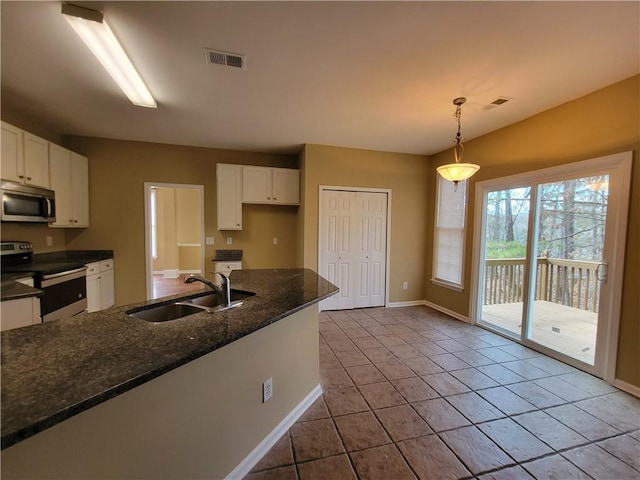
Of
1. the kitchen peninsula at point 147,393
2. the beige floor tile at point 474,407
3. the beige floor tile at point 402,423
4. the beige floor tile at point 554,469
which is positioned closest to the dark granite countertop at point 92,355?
the kitchen peninsula at point 147,393

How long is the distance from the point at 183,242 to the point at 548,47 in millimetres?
8183

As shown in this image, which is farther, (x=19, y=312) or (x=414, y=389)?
(x=414, y=389)

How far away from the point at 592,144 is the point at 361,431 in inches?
131

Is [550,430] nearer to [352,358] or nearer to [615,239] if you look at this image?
[352,358]

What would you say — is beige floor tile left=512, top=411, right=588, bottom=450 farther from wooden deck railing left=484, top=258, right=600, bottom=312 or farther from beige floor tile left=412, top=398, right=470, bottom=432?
wooden deck railing left=484, top=258, right=600, bottom=312

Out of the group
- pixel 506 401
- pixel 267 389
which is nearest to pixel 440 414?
pixel 506 401

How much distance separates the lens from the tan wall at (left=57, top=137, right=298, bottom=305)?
4.16 m

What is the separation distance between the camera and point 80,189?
3941mm

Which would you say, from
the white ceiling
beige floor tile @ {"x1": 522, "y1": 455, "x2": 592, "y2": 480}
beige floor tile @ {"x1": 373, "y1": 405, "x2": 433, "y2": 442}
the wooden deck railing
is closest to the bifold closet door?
the white ceiling

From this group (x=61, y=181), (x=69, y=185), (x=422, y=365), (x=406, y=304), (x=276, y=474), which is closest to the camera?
(x=276, y=474)

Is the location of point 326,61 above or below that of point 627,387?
above

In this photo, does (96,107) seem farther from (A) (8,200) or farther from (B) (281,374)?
(B) (281,374)

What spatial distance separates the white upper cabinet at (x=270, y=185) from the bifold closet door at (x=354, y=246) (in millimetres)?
604

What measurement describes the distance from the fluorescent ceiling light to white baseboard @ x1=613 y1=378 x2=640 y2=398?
484 cm
